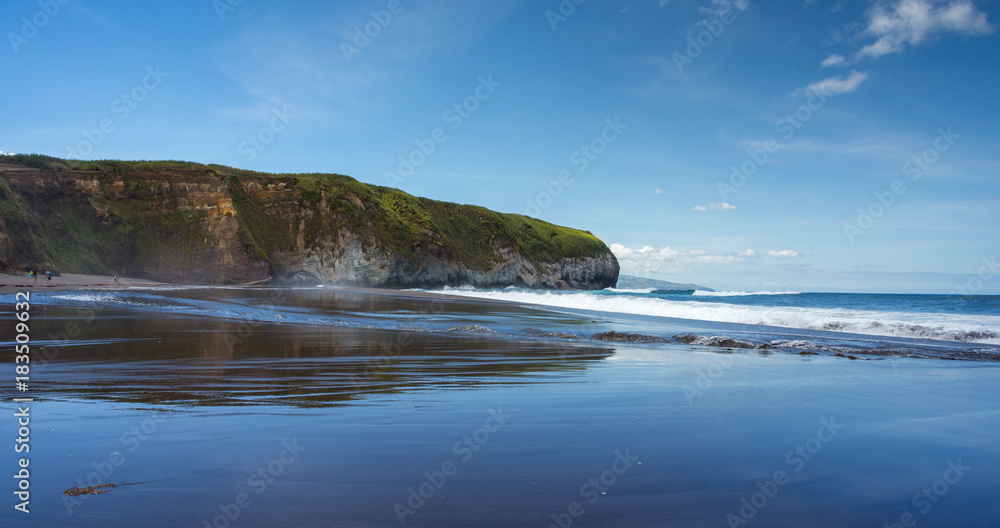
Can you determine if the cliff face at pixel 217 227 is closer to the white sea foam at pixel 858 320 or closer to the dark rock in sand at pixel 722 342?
the white sea foam at pixel 858 320

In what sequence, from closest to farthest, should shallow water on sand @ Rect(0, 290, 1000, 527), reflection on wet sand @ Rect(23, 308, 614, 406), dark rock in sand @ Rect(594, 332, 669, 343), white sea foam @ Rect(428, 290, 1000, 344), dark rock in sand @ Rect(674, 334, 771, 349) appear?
shallow water on sand @ Rect(0, 290, 1000, 527)
reflection on wet sand @ Rect(23, 308, 614, 406)
dark rock in sand @ Rect(674, 334, 771, 349)
dark rock in sand @ Rect(594, 332, 669, 343)
white sea foam @ Rect(428, 290, 1000, 344)

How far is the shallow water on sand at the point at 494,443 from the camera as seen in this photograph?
8.89ft

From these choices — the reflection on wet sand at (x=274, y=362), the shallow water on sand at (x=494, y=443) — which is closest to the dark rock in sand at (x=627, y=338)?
the reflection on wet sand at (x=274, y=362)

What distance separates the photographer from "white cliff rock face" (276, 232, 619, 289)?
57812mm

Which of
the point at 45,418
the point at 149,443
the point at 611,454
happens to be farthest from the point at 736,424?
the point at 45,418

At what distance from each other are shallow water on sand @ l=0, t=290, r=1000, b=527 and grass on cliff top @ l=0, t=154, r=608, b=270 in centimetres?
4985

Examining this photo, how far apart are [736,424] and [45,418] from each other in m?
5.43

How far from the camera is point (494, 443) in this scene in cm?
387

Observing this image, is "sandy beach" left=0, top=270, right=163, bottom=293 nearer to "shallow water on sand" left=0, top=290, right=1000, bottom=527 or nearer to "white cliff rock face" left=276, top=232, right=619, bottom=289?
"white cliff rock face" left=276, top=232, right=619, bottom=289

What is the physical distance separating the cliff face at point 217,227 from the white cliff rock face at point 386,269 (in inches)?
4.5

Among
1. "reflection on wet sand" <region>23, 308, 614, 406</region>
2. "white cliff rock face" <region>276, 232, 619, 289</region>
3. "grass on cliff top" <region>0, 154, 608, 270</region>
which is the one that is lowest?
"reflection on wet sand" <region>23, 308, 614, 406</region>

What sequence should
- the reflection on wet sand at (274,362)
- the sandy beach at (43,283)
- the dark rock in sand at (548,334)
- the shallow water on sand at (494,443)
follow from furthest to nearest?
the sandy beach at (43,283)
the dark rock in sand at (548,334)
the reflection on wet sand at (274,362)
the shallow water on sand at (494,443)

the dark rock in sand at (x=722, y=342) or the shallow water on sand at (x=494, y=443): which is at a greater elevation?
the dark rock in sand at (x=722, y=342)

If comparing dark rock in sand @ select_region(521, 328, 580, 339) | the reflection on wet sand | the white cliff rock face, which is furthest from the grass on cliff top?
dark rock in sand @ select_region(521, 328, 580, 339)
